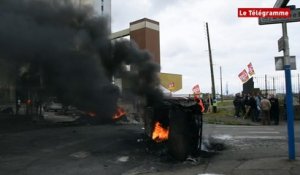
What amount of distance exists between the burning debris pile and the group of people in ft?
25.3

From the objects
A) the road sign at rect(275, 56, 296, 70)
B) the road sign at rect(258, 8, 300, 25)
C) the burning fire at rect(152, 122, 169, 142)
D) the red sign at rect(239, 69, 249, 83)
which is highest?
the road sign at rect(258, 8, 300, 25)

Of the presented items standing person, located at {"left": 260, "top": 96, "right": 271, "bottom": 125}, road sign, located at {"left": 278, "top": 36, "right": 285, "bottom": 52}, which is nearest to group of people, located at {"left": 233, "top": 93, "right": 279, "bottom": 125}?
standing person, located at {"left": 260, "top": 96, "right": 271, "bottom": 125}

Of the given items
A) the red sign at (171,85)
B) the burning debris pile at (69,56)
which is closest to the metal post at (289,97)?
the burning debris pile at (69,56)

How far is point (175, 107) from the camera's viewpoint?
1086 centimetres

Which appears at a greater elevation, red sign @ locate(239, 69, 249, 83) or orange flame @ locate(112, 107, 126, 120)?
red sign @ locate(239, 69, 249, 83)

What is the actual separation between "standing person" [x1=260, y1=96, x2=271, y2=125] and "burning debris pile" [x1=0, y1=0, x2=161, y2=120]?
7305mm

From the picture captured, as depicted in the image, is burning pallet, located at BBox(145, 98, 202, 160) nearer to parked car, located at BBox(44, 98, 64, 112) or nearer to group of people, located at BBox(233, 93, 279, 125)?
parked car, located at BBox(44, 98, 64, 112)

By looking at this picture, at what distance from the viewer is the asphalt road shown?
9.62 m

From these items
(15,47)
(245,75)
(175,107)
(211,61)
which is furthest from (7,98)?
(211,61)

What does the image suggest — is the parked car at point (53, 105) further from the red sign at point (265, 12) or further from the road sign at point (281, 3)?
the red sign at point (265, 12)

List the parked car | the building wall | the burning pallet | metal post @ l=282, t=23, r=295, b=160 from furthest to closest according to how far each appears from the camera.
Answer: the building wall → the parked car → the burning pallet → metal post @ l=282, t=23, r=295, b=160

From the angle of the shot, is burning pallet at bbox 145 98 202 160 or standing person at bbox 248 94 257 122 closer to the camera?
burning pallet at bbox 145 98 202 160

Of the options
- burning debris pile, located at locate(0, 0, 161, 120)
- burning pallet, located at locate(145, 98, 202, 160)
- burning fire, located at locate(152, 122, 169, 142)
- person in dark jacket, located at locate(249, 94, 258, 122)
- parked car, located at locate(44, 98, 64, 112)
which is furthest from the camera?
person in dark jacket, located at locate(249, 94, 258, 122)

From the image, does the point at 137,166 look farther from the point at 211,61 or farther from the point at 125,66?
the point at 211,61
